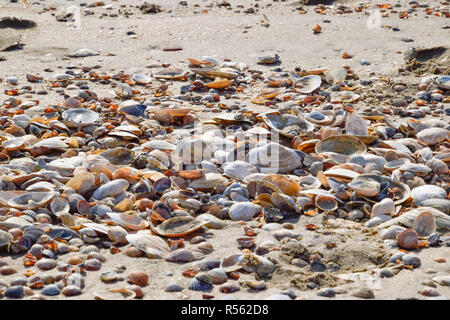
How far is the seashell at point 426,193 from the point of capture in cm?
400

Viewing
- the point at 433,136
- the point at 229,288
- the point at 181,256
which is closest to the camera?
the point at 229,288

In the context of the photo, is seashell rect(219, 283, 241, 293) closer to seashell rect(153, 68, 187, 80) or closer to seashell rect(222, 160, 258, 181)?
seashell rect(222, 160, 258, 181)

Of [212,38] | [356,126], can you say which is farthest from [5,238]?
[212,38]

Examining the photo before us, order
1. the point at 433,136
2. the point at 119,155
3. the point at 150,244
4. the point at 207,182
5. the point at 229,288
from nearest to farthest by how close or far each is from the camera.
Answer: the point at 229,288, the point at 150,244, the point at 207,182, the point at 119,155, the point at 433,136

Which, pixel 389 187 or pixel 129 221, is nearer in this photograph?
pixel 129 221

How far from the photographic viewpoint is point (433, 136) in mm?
5035

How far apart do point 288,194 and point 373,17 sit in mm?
5669

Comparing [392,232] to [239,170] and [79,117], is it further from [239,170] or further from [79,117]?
[79,117]

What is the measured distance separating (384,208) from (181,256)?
1433mm

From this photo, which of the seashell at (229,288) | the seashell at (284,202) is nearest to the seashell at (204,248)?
the seashell at (229,288)

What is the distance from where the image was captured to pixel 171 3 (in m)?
9.96

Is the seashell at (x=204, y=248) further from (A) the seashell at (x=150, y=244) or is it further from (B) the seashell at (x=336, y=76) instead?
(B) the seashell at (x=336, y=76)

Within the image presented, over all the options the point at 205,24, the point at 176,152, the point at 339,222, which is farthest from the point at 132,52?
the point at 339,222

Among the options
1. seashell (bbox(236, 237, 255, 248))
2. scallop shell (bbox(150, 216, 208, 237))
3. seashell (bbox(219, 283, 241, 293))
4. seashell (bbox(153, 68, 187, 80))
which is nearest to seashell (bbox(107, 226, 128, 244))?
scallop shell (bbox(150, 216, 208, 237))
